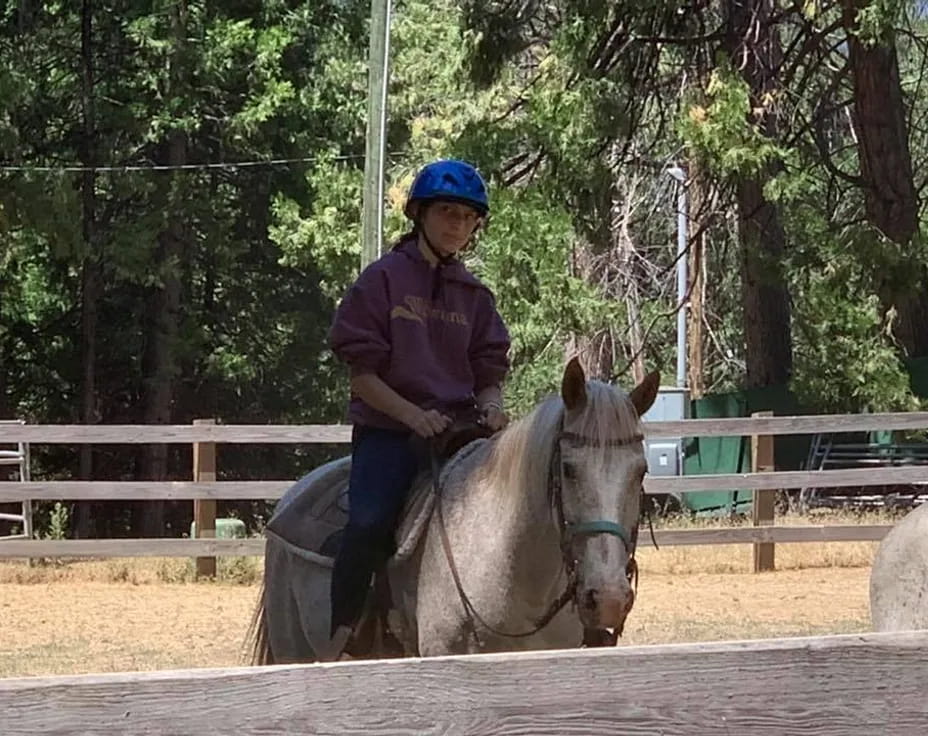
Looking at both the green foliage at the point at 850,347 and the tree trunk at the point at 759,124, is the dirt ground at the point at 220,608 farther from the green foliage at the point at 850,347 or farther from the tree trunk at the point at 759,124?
the tree trunk at the point at 759,124

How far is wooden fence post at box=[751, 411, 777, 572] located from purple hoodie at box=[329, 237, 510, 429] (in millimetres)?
8809

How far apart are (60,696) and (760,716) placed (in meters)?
1.02

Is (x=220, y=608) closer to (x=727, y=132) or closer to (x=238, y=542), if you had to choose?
(x=238, y=542)

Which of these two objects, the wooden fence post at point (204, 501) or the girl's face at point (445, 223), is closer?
the girl's face at point (445, 223)

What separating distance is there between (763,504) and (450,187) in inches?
359

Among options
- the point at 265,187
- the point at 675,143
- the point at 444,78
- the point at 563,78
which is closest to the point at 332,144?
the point at 265,187

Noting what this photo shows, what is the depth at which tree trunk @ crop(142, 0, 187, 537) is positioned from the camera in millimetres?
24641

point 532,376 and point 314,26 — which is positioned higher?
point 314,26

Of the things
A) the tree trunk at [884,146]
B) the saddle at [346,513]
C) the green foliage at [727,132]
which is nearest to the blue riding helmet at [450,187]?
the saddle at [346,513]

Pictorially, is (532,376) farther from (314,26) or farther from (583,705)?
(583,705)

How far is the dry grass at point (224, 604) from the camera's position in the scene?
943 centimetres

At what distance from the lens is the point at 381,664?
Result: 2184 millimetres

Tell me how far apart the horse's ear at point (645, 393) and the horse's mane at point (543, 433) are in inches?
4.3

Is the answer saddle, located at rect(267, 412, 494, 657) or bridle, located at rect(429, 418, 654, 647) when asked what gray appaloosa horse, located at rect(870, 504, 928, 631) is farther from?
saddle, located at rect(267, 412, 494, 657)
